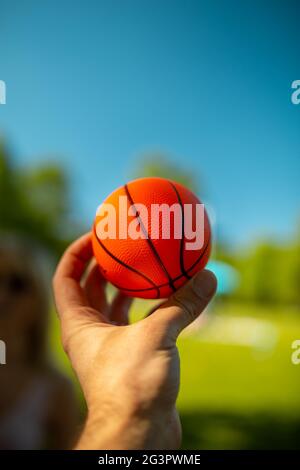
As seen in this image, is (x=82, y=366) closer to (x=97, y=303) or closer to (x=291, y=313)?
(x=97, y=303)

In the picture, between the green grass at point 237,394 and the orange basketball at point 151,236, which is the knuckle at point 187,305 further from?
the green grass at point 237,394

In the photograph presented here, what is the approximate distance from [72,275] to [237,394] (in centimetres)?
660

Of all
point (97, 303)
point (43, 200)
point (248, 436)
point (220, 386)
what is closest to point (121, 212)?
point (97, 303)

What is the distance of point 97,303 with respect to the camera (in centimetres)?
272

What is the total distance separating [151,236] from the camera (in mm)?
2414

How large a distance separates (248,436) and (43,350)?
12.0 feet

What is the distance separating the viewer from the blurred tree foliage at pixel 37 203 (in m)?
27.9

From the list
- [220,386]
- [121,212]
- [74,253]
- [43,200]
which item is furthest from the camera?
[43,200]

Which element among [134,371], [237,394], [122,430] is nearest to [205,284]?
[134,371]
